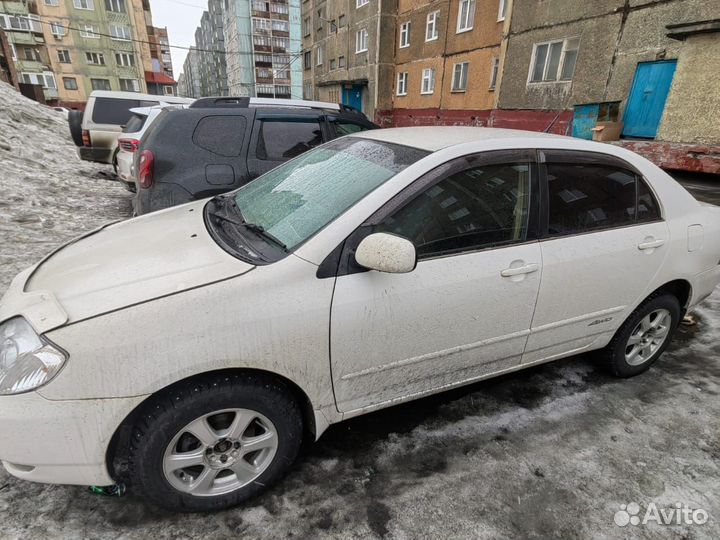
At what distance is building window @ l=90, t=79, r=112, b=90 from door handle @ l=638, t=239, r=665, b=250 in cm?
5262

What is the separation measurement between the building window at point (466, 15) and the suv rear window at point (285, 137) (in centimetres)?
1778

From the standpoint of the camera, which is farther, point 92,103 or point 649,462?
point 92,103

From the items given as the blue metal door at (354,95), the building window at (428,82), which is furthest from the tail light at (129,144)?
the blue metal door at (354,95)

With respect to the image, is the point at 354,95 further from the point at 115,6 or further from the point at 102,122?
the point at 115,6

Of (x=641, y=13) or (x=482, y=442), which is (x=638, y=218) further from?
(x=641, y=13)

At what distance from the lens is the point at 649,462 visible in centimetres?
226

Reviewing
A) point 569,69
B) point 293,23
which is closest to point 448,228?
point 569,69

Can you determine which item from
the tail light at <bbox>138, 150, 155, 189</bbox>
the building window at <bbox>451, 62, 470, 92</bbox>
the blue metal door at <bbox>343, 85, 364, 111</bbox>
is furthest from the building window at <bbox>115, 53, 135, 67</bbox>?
the tail light at <bbox>138, 150, 155, 189</bbox>

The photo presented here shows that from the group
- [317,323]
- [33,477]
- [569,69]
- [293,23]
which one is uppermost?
[293,23]

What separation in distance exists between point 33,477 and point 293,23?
68.6 m

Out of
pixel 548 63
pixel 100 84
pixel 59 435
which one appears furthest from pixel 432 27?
pixel 100 84

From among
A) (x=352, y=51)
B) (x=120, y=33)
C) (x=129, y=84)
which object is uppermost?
(x=120, y=33)

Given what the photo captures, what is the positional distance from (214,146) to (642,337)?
14.8 feet

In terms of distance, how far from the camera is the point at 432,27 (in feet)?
71.2
